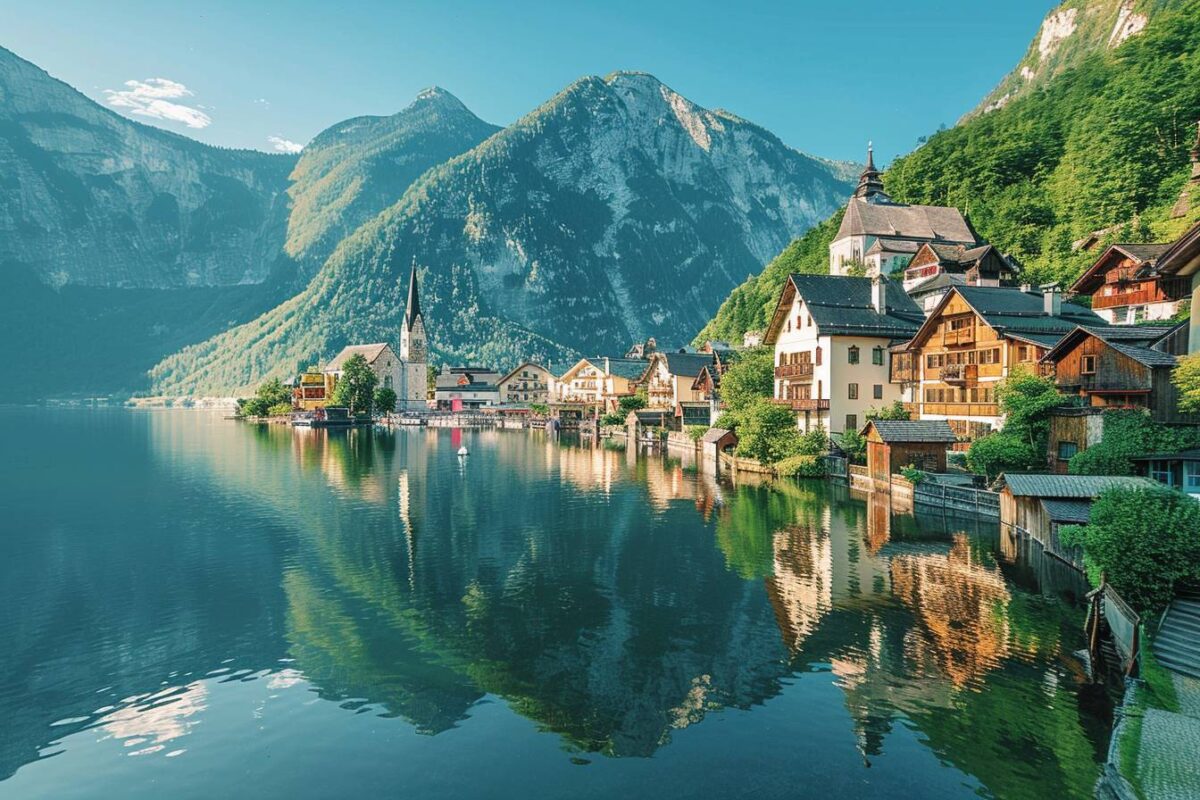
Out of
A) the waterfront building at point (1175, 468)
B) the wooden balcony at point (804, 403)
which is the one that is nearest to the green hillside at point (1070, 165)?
the wooden balcony at point (804, 403)

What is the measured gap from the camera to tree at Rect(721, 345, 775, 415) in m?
77.1

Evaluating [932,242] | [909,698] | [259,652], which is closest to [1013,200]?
[932,242]

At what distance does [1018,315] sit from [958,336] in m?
4.33

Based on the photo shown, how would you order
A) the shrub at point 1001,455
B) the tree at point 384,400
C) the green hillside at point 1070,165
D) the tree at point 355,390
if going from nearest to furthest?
the shrub at point 1001,455 → the green hillside at point 1070,165 → the tree at point 355,390 → the tree at point 384,400

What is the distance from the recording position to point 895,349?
64.4 m

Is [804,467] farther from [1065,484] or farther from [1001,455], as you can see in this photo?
[1065,484]

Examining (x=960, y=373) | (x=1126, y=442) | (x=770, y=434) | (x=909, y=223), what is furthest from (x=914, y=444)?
(x=909, y=223)

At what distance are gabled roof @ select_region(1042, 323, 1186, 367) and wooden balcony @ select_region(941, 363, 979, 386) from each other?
25.4ft

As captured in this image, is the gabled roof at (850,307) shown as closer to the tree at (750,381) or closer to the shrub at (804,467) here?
the tree at (750,381)

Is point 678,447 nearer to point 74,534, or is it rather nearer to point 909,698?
point 74,534

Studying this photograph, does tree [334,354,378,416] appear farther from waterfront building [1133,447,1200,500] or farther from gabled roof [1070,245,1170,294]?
waterfront building [1133,447,1200,500]

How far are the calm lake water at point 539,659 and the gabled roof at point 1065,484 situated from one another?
3565 mm

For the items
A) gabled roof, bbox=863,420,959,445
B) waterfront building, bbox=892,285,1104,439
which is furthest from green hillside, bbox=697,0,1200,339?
gabled roof, bbox=863,420,959,445

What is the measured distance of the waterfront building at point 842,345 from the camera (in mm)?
65250
